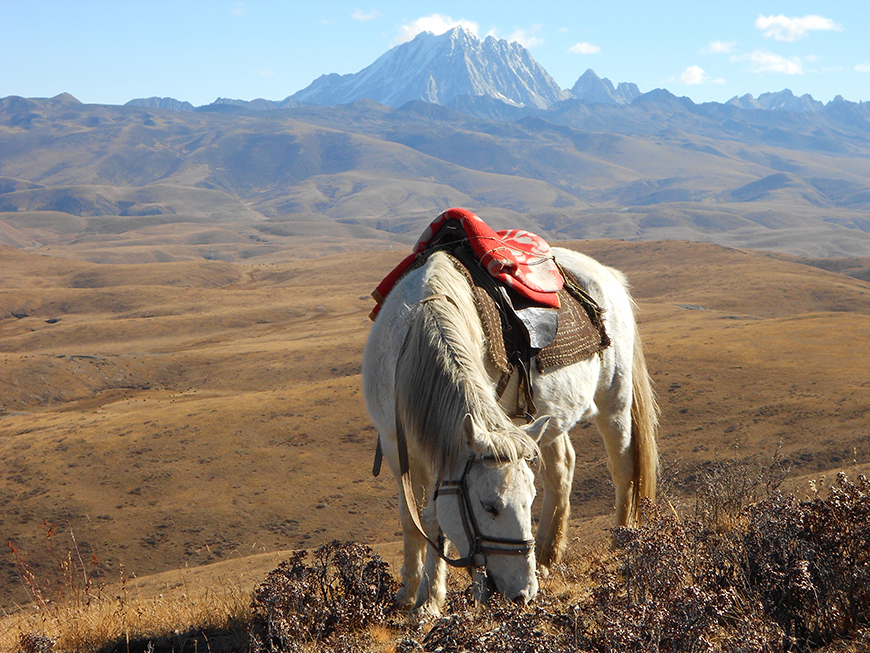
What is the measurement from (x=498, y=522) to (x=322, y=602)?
1.30 meters

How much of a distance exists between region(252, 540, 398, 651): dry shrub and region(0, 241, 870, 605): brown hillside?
184 inches

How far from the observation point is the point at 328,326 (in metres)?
30.2

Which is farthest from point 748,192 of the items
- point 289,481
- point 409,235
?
point 289,481

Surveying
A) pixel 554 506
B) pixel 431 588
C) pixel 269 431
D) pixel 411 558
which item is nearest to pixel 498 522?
pixel 431 588

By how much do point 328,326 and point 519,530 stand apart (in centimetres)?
2773

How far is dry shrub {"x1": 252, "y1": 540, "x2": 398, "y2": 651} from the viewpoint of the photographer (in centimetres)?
330

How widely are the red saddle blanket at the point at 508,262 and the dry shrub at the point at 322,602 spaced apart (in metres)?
1.64

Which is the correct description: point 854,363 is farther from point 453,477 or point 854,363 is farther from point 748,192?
point 748,192

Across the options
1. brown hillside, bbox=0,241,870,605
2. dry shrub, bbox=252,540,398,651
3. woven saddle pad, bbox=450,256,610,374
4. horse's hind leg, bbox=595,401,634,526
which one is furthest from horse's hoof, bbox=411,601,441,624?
brown hillside, bbox=0,241,870,605

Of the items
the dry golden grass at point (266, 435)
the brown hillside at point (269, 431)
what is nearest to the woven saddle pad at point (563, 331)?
the dry golden grass at point (266, 435)

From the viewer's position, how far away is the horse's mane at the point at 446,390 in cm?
300

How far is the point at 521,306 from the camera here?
13.4 feet

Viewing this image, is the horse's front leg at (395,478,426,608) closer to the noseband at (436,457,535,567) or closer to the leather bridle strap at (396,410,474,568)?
the leather bridle strap at (396,410,474,568)

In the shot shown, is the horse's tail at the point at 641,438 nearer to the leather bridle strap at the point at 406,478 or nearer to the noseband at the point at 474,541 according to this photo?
the leather bridle strap at the point at 406,478
